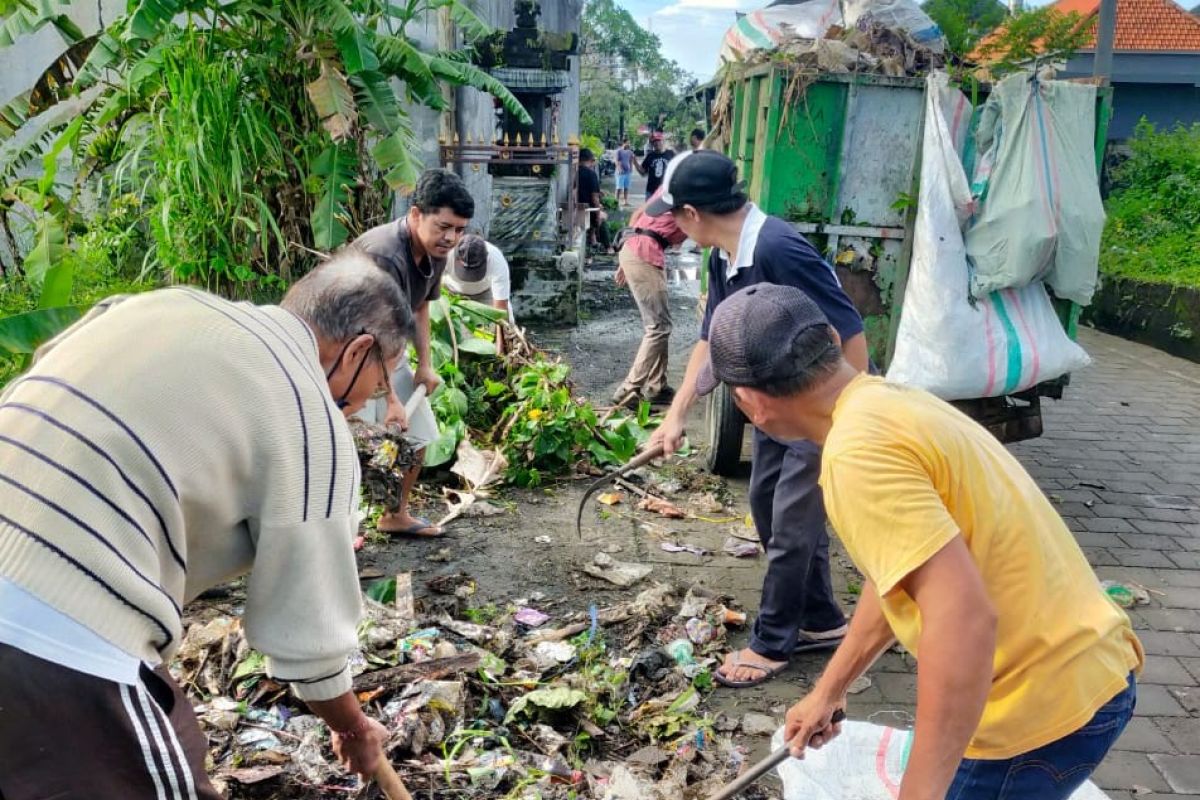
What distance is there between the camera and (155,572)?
151 centimetres

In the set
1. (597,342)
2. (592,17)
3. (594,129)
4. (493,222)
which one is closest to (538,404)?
(597,342)

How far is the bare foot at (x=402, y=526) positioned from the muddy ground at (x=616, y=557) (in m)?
0.07

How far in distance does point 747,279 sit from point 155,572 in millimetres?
2582

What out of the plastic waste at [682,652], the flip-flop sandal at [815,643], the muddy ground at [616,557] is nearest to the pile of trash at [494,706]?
the plastic waste at [682,652]

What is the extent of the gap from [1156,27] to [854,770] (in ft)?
76.2

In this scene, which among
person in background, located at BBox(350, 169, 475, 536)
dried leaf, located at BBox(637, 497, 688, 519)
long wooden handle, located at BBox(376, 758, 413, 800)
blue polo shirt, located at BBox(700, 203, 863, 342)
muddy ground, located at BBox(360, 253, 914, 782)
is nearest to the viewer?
long wooden handle, located at BBox(376, 758, 413, 800)

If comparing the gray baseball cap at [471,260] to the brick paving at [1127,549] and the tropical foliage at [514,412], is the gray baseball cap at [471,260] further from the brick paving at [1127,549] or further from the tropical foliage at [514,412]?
the brick paving at [1127,549]

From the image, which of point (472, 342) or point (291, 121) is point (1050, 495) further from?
point (291, 121)

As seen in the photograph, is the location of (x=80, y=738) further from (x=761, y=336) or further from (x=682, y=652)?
(x=682, y=652)

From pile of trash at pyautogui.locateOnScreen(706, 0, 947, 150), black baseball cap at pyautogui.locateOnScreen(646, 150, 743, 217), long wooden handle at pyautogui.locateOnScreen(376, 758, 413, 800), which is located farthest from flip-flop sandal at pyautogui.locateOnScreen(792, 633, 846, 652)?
pile of trash at pyautogui.locateOnScreen(706, 0, 947, 150)

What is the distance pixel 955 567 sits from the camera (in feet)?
5.21

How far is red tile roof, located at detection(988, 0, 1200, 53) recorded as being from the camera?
19.9m

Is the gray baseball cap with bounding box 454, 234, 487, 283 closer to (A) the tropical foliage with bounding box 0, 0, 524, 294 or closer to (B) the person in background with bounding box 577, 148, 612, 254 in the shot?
(A) the tropical foliage with bounding box 0, 0, 524, 294

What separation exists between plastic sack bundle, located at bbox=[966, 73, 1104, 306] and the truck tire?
5.21 ft
